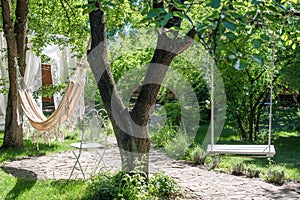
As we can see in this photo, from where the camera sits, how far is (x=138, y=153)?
2.95 m

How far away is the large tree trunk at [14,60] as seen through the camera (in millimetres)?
4496

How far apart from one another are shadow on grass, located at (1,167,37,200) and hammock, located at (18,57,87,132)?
0.66 meters

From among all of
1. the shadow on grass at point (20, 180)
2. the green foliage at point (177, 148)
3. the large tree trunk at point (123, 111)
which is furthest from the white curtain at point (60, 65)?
the large tree trunk at point (123, 111)

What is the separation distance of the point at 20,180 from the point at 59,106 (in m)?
1.21

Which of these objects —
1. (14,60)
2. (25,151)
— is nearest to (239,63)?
(14,60)

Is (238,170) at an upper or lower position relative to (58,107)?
lower

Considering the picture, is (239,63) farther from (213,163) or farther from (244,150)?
(213,163)

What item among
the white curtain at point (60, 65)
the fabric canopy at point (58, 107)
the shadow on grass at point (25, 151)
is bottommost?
the shadow on grass at point (25, 151)

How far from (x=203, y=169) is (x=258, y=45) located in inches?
120

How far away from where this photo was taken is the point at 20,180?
3510 millimetres

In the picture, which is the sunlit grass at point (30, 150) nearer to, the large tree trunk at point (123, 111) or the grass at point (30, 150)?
the grass at point (30, 150)

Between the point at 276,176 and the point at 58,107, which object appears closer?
the point at 276,176

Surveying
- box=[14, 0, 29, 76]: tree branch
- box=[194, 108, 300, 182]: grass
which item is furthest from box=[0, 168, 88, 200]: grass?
box=[14, 0, 29, 76]: tree branch

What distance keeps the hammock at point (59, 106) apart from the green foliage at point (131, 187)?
157 centimetres
